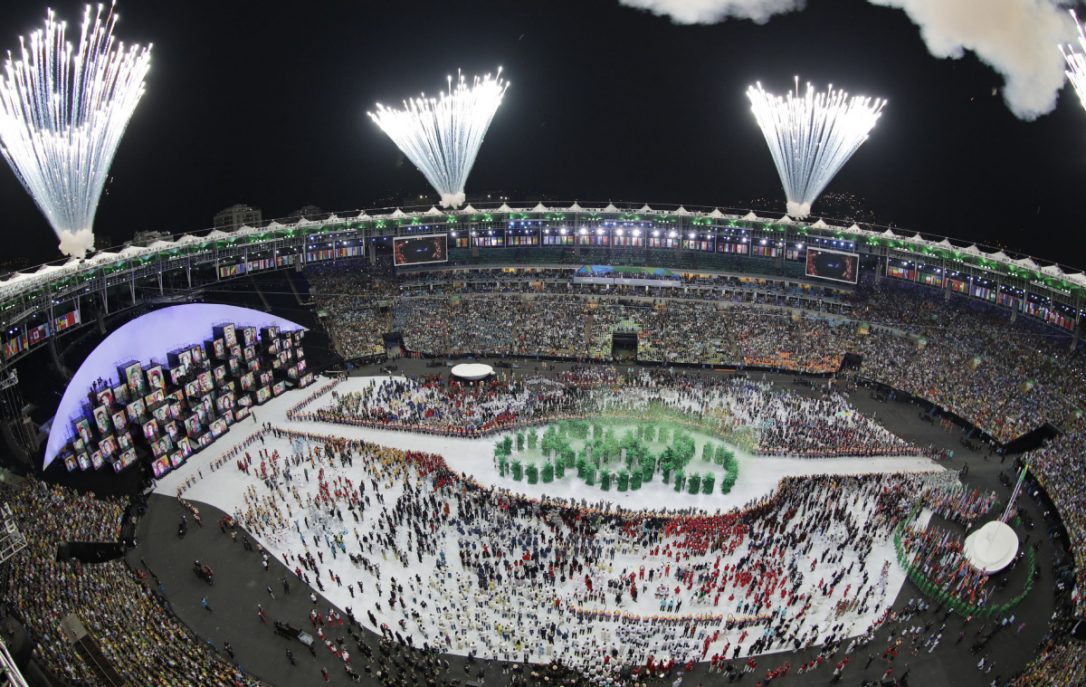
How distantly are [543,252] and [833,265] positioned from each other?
82.0ft

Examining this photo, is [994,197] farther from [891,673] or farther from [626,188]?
[891,673]

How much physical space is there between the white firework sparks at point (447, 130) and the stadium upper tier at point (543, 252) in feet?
13.1

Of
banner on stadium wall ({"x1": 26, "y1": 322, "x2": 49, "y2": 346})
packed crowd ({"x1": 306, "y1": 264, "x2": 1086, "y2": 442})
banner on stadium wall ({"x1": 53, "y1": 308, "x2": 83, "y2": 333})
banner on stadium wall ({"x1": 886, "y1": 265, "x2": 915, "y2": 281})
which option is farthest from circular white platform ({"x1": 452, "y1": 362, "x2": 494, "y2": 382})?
banner on stadium wall ({"x1": 886, "y1": 265, "x2": 915, "y2": 281})

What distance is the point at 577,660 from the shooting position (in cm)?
2462

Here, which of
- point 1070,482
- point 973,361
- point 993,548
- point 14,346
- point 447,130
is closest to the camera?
point 993,548

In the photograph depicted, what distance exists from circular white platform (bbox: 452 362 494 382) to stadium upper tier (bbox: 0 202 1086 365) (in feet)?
57.1

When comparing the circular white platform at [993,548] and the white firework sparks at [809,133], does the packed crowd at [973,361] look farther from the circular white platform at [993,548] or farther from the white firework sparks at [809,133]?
the circular white platform at [993,548]

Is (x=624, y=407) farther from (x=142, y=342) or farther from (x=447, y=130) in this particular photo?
(x=142, y=342)

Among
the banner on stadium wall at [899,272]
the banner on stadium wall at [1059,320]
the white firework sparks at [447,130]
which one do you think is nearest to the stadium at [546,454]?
the banner on stadium wall at [899,272]

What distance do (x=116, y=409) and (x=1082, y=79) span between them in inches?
2006

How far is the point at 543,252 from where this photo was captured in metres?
64.9

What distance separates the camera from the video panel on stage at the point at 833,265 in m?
55.3

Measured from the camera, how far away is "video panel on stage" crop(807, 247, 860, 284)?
181ft

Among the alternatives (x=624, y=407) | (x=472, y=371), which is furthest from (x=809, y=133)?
(x=472, y=371)
